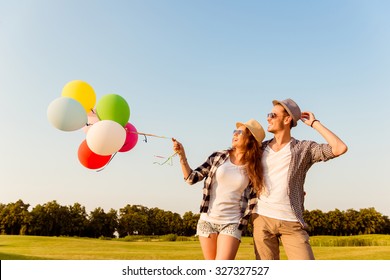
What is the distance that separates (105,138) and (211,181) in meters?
1.52

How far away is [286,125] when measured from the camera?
4.74m

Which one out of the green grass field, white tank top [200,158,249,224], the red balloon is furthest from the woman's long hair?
the green grass field

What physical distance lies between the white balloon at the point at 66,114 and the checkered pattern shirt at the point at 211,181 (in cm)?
182

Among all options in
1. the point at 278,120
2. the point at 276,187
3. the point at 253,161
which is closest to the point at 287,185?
the point at 276,187

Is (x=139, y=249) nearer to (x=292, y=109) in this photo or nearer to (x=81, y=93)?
(x=81, y=93)

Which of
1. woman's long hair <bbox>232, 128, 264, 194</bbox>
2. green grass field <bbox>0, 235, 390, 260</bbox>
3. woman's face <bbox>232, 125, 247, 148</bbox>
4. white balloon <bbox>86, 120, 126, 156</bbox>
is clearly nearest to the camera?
woman's long hair <bbox>232, 128, 264, 194</bbox>

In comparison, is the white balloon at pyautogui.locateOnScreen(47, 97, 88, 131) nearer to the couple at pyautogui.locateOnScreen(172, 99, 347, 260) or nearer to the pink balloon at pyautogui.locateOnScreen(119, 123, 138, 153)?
the pink balloon at pyautogui.locateOnScreen(119, 123, 138, 153)

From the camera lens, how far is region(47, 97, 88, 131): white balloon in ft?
19.0

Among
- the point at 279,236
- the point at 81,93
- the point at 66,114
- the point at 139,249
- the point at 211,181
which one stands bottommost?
the point at 139,249

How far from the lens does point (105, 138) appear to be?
18.3 ft

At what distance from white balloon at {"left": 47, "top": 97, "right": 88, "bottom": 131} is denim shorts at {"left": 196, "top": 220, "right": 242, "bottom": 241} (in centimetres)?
221
